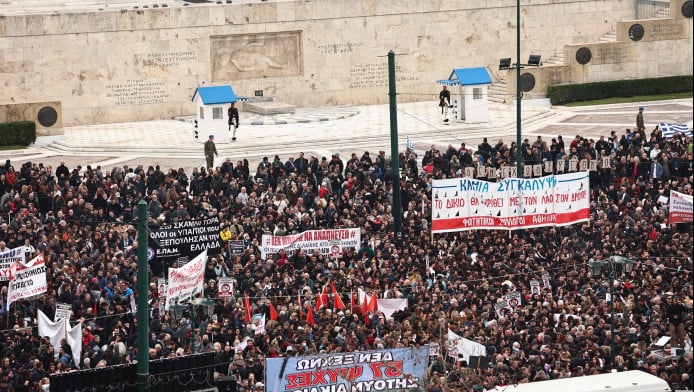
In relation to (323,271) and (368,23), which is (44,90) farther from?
(323,271)

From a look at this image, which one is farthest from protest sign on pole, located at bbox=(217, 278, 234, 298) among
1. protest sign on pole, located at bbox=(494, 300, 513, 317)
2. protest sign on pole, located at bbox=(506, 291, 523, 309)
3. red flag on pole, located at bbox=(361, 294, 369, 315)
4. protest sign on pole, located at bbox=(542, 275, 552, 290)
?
protest sign on pole, located at bbox=(542, 275, 552, 290)

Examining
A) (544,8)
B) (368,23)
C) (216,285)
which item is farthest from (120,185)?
(544,8)

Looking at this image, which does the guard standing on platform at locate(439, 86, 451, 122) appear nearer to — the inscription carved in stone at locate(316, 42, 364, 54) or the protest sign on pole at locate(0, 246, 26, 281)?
the inscription carved in stone at locate(316, 42, 364, 54)

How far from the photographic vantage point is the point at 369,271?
89.6 feet

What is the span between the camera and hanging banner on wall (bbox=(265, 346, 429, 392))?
21422mm

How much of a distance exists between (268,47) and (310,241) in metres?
24.7

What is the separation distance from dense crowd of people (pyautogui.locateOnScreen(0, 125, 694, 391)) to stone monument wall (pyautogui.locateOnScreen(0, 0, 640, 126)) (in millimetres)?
14194

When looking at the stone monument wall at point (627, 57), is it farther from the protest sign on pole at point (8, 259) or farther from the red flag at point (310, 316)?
the protest sign on pole at point (8, 259)

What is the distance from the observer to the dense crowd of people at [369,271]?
23.1 meters

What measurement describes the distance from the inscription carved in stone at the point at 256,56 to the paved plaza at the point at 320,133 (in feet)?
6.23

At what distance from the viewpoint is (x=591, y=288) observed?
26.4 m

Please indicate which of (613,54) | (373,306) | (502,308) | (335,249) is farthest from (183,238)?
(613,54)

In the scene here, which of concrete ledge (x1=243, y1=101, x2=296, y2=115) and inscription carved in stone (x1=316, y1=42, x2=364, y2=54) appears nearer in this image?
concrete ledge (x1=243, y1=101, x2=296, y2=115)

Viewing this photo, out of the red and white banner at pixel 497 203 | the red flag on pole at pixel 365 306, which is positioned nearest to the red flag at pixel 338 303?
the red flag on pole at pixel 365 306
